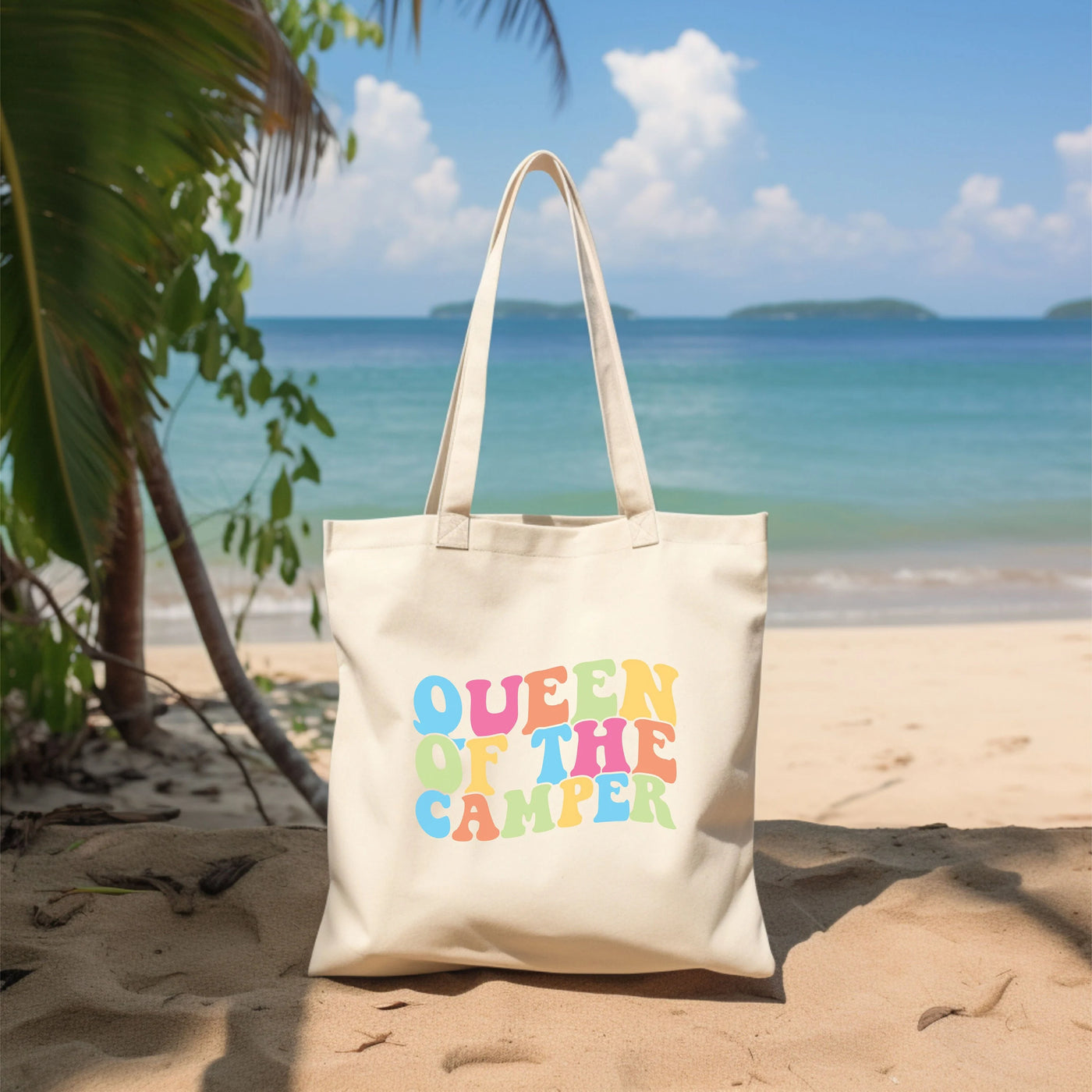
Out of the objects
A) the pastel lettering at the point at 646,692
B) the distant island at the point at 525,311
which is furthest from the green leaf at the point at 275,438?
the distant island at the point at 525,311

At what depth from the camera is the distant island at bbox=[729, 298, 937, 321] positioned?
73188 mm

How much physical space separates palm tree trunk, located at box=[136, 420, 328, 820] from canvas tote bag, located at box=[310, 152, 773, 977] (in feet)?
3.83

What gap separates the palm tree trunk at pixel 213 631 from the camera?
245 centimetres

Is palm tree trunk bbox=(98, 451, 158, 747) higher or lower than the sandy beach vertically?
higher

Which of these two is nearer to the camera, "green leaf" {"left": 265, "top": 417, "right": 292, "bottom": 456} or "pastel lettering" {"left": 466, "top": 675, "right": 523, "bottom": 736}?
"pastel lettering" {"left": 466, "top": 675, "right": 523, "bottom": 736}

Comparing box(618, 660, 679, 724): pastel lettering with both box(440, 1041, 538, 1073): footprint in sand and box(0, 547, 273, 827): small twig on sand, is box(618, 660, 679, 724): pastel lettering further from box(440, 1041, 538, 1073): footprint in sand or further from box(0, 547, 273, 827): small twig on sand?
box(0, 547, 273, 827): small twig on sand

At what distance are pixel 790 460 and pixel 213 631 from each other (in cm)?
1416

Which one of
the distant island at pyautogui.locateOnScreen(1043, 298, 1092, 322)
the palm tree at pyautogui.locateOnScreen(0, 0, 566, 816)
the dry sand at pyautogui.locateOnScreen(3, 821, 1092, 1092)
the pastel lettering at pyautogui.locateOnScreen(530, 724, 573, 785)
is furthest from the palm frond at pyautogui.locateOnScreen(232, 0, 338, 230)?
the distant island at pyautogui.locateOnScreen(1043, 298, 1092, 322)

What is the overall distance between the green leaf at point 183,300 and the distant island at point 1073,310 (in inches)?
3107

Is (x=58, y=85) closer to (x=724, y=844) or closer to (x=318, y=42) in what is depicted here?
(x=724, y=844)

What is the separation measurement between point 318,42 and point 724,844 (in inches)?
121

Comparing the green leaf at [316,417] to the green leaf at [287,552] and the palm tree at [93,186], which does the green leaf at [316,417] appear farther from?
the palm tree at [93,186]

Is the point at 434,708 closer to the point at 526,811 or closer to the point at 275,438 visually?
the point at 526,811

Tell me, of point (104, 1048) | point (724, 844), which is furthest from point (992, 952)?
point (104, 1048)
